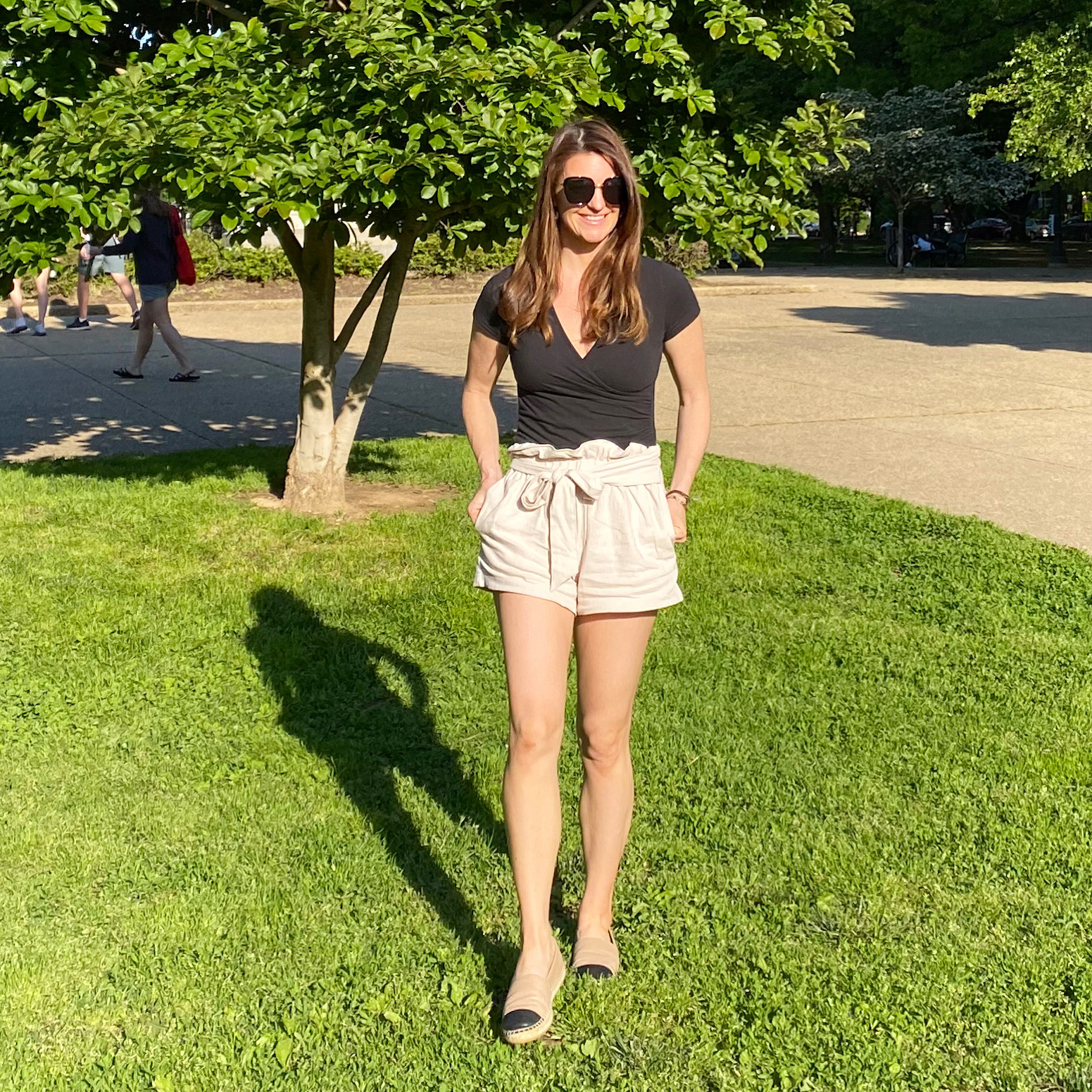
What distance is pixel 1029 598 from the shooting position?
611 centimetres

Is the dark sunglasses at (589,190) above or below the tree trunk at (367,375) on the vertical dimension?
above

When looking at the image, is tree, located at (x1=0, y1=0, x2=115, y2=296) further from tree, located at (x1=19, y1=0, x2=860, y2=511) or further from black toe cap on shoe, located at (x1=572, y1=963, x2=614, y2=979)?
black toe cap on shoe, located at (x1=572, y1=963, x2=614, y2=979)

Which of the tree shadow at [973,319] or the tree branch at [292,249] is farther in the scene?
the tree shadow at [973,319]

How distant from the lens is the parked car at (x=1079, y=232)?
4903cm

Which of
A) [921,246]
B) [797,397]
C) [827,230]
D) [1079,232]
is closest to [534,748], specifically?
[797,397]

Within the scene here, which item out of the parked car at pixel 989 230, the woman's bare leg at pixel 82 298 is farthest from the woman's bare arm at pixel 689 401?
the parked car at pixel 989 230

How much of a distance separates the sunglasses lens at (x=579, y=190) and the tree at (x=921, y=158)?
30919 mm

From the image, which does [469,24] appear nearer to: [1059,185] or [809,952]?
[809,952]

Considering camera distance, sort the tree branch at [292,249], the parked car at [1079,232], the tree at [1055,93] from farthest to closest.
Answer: the parked car at [1079,232] < the tree at [1055,93] < the tree branch at [292,249]

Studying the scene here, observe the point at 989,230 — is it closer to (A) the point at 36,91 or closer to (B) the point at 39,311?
(B) the point at 39,311

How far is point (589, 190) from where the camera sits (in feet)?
10.1

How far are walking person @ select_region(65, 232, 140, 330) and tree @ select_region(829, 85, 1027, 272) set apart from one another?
20.1 m

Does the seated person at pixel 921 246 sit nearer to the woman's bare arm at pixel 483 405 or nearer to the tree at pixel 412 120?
the tree at pixel 412 120

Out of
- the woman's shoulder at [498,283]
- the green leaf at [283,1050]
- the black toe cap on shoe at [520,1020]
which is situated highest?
the woman's shoulder at [498,283]
